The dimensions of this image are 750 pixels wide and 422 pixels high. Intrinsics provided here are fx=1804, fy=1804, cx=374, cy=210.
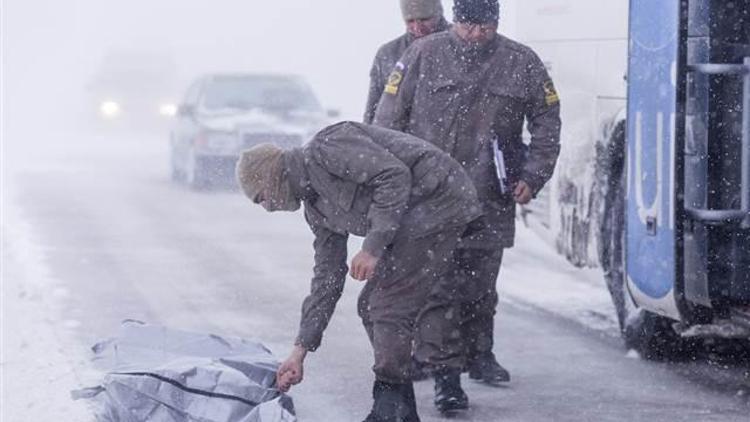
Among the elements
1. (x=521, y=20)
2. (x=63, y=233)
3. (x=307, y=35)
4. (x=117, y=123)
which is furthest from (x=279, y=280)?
(x=307, y=35)

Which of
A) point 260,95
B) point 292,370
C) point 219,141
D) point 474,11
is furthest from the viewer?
point 260,95

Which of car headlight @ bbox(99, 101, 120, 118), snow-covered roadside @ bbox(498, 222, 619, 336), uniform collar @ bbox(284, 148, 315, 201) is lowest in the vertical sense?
car headlight @ bbox(99, 101, 120, 118)

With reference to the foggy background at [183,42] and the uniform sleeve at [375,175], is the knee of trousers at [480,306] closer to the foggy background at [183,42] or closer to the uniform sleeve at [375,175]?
the uniform sleeve at [375,175]

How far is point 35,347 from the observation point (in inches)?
344

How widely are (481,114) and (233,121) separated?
13.0 m

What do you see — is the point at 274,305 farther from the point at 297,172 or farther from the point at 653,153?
the point at 297,172

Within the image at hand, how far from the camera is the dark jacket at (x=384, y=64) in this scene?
8.45 meters

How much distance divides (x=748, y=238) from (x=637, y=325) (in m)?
1.41

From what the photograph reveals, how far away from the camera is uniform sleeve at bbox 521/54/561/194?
7816 millimetres

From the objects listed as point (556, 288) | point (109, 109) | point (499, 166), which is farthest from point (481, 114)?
point (109, 109)

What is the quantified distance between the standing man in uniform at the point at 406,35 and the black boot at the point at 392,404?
6.49ft

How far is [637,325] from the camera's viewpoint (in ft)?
28.7

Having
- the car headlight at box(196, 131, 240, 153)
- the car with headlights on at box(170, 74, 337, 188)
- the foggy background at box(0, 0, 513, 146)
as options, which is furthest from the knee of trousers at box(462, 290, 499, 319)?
the foggy background at box(0, 0, 513, 146)

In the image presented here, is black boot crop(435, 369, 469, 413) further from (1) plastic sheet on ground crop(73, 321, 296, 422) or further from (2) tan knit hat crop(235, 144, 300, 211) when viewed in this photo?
(2) tan knit hat crop(235, 144, 300, 211)
